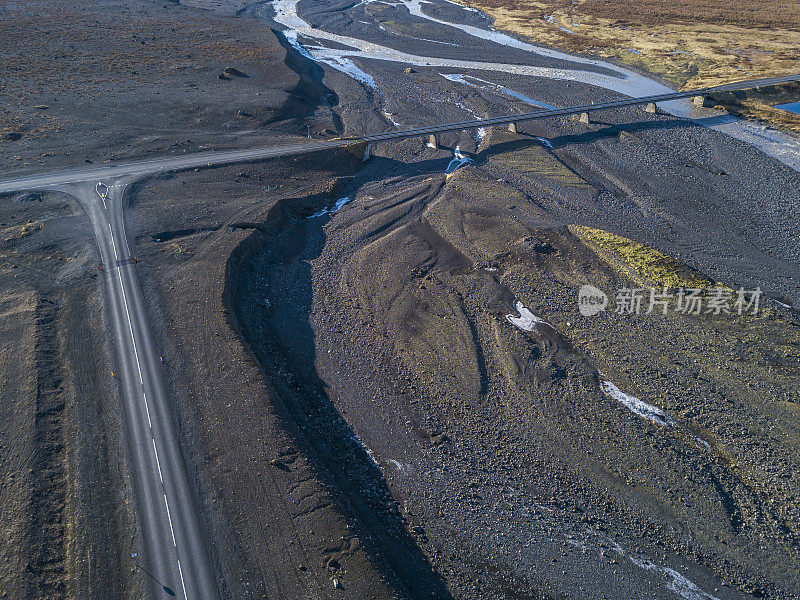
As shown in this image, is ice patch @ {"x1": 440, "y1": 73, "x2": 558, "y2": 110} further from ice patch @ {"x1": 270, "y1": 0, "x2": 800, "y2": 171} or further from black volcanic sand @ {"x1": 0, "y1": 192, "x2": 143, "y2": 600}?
black volcanic sand @ {"x1": 0, "y1": 192, "x2": 143, "y2": 600}

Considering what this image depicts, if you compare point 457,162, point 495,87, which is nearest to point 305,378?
point 457,162

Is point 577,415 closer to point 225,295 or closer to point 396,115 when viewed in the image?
point 225,295

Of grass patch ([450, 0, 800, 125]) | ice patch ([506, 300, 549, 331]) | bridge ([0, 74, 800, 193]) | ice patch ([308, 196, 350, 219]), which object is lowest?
ice patch ([506, 300, 549, 331])

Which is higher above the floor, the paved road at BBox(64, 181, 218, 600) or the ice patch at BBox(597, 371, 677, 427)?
the paved road at BBox(64, 181, 218, 600)

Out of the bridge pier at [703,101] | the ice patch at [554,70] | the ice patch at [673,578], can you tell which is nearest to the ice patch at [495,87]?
the ice patch at [554,70]

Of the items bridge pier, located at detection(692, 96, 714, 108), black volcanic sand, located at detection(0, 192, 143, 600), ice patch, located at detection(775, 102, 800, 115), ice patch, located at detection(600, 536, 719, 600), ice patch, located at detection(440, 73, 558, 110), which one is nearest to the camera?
black volcanic sand, located at detection(0, 192, 143, 600)

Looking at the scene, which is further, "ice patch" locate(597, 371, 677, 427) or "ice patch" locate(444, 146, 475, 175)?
"ice patch" locate(444, 146, 475, 175)

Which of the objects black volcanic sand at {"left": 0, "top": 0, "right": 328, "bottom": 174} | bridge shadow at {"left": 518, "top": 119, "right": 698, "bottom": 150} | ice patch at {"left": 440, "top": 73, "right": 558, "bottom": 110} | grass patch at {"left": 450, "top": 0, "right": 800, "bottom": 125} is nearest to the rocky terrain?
black volcanic sand at {"left": 0, "top": 0, "right": 328, "bottom": 174}

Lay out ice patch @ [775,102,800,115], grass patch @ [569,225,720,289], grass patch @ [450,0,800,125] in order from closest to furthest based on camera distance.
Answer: grass patch @ [569,225,720,289] < ice patch @ [775,102,800,115] < grass patch @ [450,0,800,125]
